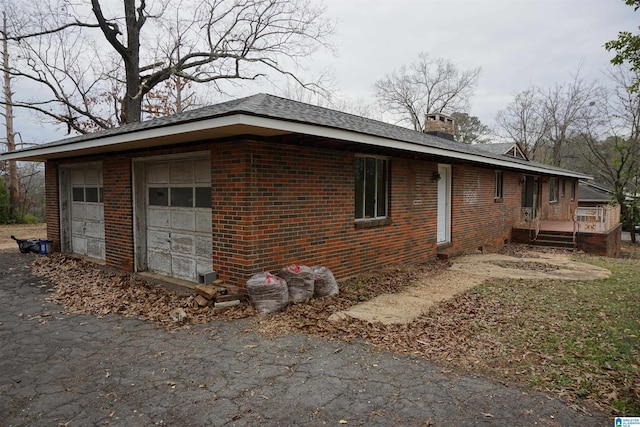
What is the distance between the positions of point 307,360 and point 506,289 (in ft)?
15.9

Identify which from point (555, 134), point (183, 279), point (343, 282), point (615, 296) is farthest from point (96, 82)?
point (555, 134)

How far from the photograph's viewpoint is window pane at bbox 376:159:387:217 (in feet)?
27.4

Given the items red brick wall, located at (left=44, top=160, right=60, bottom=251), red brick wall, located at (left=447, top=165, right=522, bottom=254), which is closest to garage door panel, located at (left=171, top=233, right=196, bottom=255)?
red brick wall, located at (left=44, top=160, right=60, bottom=251)

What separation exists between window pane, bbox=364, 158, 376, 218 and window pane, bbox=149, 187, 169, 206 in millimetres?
3966

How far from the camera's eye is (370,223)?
26.3 ft

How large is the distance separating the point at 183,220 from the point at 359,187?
11.4 feet

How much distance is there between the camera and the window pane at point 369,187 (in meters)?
8.00

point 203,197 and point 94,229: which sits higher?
point 203,197

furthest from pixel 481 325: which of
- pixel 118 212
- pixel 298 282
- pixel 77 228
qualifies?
pixel 77 228

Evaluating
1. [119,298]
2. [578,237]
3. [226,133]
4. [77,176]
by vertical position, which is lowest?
[119,298]

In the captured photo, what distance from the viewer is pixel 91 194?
9.54 m

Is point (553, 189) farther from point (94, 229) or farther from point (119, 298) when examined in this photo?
point (119, 298)

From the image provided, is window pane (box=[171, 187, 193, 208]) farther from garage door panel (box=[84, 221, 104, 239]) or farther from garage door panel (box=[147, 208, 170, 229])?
garage door panel (box=[84, 221, 104, 239])

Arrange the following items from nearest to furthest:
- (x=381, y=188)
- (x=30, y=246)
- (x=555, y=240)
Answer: (x=381, y=188) → (x=30, y=246) → (x=555, y=240)
